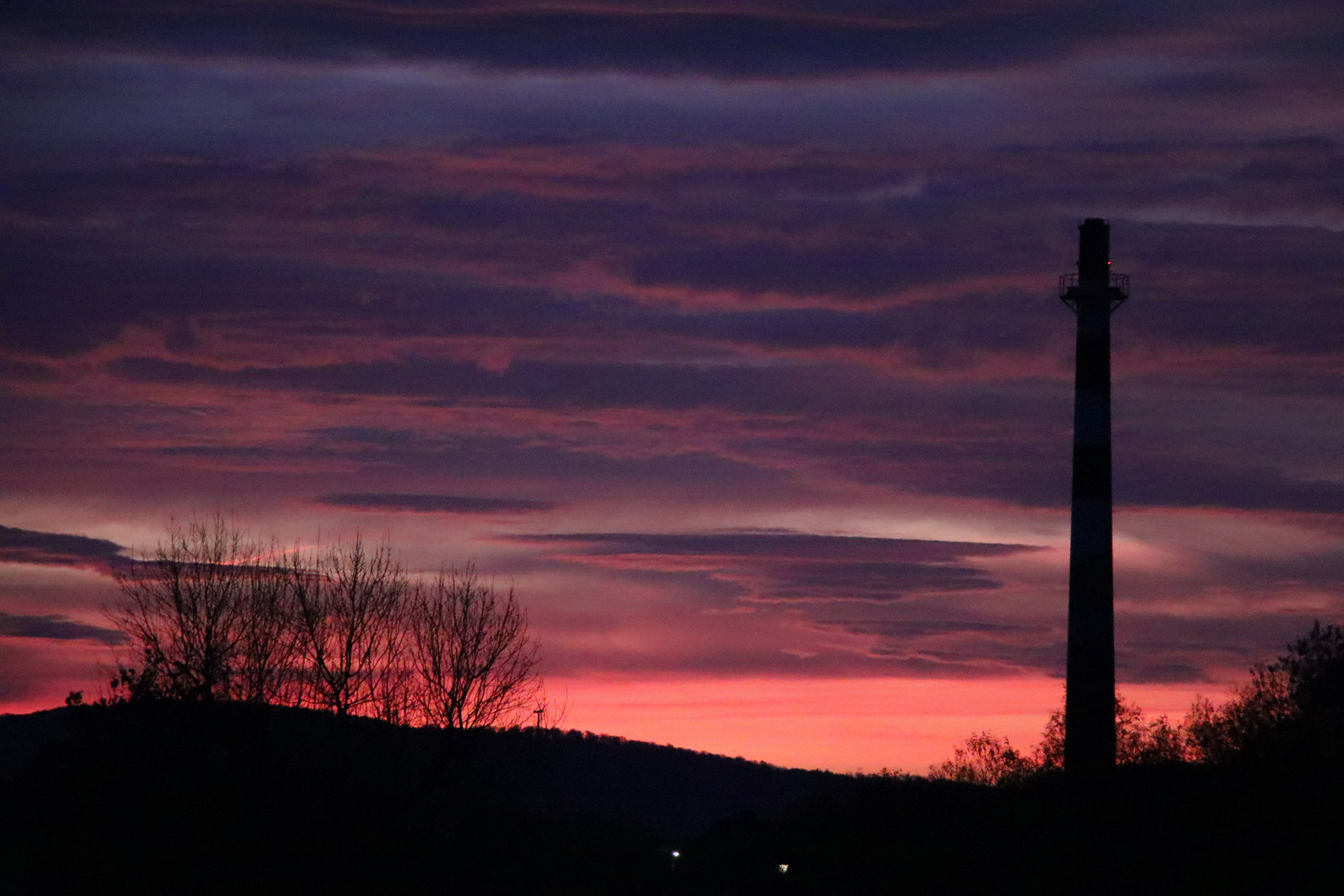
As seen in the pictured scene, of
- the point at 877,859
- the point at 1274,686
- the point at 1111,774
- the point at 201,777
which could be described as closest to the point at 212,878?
A: the point at 201,777

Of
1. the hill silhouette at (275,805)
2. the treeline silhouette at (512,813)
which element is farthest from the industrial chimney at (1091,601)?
the hill silhouette at (275,805)

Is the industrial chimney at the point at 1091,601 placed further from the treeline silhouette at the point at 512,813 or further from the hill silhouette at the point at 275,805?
the hill silhouette at the point at 275,805

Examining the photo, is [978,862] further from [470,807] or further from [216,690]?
[216,690]

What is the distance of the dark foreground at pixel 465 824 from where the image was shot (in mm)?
31547

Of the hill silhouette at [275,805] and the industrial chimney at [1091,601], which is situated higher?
the industrial chimney at [1091,601]

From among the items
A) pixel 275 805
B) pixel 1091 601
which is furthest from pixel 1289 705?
pixel 275 805

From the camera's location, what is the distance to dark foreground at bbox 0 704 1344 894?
31.5m

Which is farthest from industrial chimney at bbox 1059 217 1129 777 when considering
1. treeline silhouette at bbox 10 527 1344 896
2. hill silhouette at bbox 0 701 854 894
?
hill silhouette at bbox 0 701 854 894

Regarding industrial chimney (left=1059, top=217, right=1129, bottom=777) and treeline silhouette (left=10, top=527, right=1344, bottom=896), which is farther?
industrial chimney (left=1059, top=217, right=1129, bottom=777)

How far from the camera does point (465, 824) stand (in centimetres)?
4344

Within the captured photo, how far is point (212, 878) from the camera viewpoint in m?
31.6

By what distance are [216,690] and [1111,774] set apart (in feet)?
87.2

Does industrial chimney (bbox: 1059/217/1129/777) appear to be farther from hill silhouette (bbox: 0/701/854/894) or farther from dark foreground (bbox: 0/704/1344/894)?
hill silhouette (bbox: 0/701/854/894)

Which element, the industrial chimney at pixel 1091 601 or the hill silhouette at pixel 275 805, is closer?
the hill silhouette at pixel 275 805
